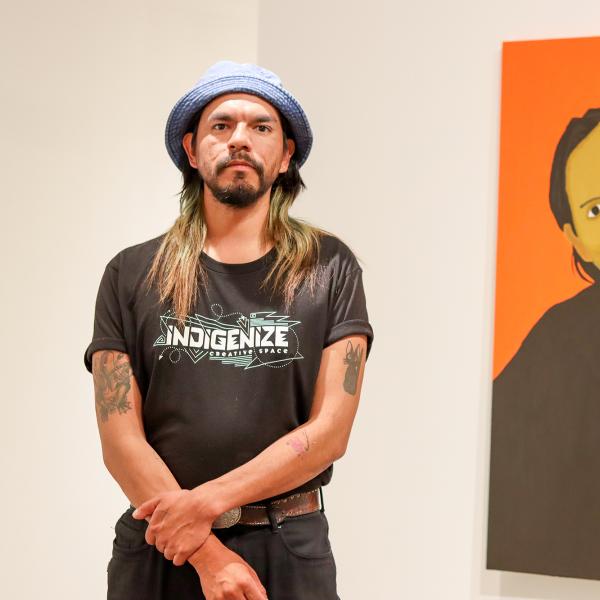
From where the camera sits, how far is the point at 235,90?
1.93m

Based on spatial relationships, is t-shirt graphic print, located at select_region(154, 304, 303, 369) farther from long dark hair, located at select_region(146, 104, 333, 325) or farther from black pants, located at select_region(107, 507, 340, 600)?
black pants, located at select_region(107, 507, 340, 600)

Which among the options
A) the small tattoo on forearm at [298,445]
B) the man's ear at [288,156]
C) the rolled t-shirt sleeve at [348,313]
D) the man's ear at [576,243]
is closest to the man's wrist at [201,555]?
the small tattoo on forearm at [298,445]

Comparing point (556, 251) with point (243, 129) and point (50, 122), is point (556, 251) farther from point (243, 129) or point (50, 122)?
point (50, 122)

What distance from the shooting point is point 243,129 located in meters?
1.90

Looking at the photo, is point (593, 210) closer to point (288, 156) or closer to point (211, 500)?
point (288, 156)

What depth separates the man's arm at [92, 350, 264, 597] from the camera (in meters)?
1.70

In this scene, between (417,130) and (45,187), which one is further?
(45,187)

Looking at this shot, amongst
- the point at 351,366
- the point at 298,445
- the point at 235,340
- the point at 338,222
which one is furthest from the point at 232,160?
the point at 338,222

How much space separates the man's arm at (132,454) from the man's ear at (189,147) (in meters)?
0.44

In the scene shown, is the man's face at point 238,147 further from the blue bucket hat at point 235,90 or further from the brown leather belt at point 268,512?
the brown leather belt at point 268,512

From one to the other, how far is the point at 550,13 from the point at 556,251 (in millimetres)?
671

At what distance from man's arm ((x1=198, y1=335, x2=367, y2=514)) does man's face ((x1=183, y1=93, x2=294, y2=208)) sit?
36 centimetres

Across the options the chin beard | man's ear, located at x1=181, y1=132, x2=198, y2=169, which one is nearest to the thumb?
the chin beard

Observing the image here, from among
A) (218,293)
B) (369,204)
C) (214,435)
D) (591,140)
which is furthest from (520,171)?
(214,435)
